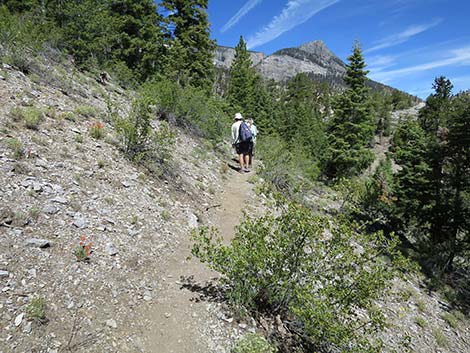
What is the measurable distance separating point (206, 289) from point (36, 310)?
7.67 ft

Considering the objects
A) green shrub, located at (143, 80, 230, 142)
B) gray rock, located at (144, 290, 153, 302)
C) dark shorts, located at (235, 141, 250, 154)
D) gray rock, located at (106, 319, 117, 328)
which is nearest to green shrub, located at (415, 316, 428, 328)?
gray rock, located at (144, 290, 153, 302)

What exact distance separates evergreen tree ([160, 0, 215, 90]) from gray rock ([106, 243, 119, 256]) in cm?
1683

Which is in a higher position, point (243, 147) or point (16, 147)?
point (243, 147)

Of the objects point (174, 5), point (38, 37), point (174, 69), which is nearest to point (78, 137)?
point (38, 37)

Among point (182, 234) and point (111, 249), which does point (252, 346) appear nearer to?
point (111, 249)

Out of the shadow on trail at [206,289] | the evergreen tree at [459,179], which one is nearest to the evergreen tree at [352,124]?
the evergreen tree at [459,179]

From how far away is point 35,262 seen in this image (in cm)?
369

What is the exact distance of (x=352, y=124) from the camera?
19406mm

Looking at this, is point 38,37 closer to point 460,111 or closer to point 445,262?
point 460,111

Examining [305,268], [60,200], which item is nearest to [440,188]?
[305,268]

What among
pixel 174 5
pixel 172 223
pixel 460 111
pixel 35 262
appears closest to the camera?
pixel 35 262

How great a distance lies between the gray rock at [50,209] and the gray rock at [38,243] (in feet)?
2.08

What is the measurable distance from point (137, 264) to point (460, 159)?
47.7 ft

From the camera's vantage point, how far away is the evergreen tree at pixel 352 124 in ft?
64.4
